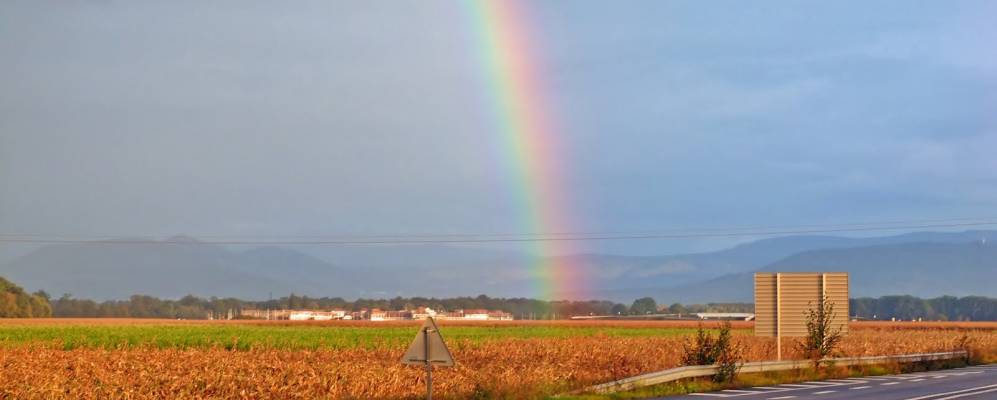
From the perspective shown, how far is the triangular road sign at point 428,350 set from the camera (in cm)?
2242

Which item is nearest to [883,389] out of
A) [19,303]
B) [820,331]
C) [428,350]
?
[820,331]

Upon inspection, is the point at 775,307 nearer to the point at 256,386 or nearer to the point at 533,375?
the point at 533,375

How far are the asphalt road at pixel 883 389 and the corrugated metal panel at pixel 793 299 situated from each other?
300cm

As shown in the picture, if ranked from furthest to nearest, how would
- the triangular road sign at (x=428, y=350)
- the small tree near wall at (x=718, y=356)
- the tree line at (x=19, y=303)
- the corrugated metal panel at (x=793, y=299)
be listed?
the tree line at (x=19, y=303) < the corrugated metal panel at (x=793, y=299) < the small tree near wall at (x=718, y=356) < the triangular road sign at (x=428, y=350)

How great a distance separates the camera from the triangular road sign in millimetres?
22422

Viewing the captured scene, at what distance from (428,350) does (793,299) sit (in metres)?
20.3

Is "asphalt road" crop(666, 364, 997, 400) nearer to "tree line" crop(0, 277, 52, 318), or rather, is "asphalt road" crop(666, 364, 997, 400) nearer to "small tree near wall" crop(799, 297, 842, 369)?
"small tree near wall" crop(799, 297, 842, 369)

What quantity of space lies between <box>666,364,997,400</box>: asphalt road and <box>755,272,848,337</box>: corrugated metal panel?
3.00 meters

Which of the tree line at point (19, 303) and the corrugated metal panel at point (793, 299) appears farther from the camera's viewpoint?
the tree line at point (19, 303)

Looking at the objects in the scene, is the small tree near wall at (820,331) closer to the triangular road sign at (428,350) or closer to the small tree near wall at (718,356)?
the small tree near wall at (718,356)

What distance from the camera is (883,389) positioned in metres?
31.6

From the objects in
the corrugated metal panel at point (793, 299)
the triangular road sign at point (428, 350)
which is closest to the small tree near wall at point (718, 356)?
the corrugated metal panel at point (793, 299)

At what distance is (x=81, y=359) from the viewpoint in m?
31.5

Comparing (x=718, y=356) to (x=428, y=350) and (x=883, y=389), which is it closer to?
(x=883, y=389)
